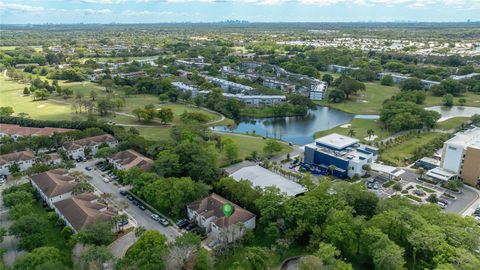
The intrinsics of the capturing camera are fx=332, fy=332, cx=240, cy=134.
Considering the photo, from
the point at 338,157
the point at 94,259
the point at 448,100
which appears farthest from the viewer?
the point at 448,100

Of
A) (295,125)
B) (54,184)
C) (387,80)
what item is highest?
(387,80)

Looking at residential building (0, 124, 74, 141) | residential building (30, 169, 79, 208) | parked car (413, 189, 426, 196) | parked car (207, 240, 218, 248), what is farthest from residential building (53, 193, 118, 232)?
parked car (413, 189, 426, 196)

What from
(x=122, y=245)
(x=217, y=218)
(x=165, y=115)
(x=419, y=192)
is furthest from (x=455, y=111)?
(x=122, y=245)

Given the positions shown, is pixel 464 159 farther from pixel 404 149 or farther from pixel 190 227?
pixel 190 227

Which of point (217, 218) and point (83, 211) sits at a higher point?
point (83, 211)

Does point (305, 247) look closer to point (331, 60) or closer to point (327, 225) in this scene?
point (327, 225)

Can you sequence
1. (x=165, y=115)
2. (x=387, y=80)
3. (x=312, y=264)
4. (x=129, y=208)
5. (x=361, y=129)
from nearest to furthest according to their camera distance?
(x=312, y=264) → (x=129, y=208) → (x=361, y=129) → (x=165, y=115) → (x=387, y=80)

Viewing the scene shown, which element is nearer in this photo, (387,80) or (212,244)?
(212,244)

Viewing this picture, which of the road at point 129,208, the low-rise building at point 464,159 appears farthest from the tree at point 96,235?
the low-rise building at point 464,159
